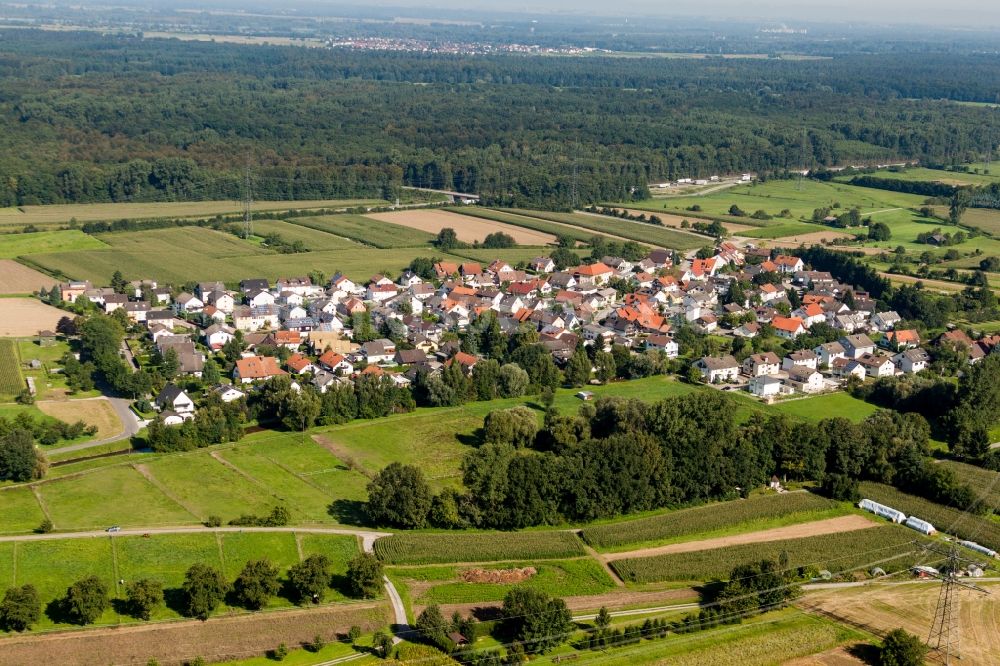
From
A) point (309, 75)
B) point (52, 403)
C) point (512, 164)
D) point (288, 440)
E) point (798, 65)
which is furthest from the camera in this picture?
point (798, 65)

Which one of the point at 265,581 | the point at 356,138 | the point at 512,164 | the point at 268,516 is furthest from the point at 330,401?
the point at 356,138

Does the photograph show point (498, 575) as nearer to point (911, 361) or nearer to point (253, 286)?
point (911, 361)

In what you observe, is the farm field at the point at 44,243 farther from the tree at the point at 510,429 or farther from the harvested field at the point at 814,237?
the harvested field at the point at 814,237

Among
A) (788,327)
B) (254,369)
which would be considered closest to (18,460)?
(254,369)

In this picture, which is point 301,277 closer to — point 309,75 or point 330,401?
point 330,401

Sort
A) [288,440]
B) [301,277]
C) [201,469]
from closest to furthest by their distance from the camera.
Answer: [201,469] → [288,440] → [301,277]

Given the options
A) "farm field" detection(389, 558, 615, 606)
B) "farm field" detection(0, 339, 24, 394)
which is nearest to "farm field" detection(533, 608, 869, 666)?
"farm field" detection(389, 558, 615, 606)
